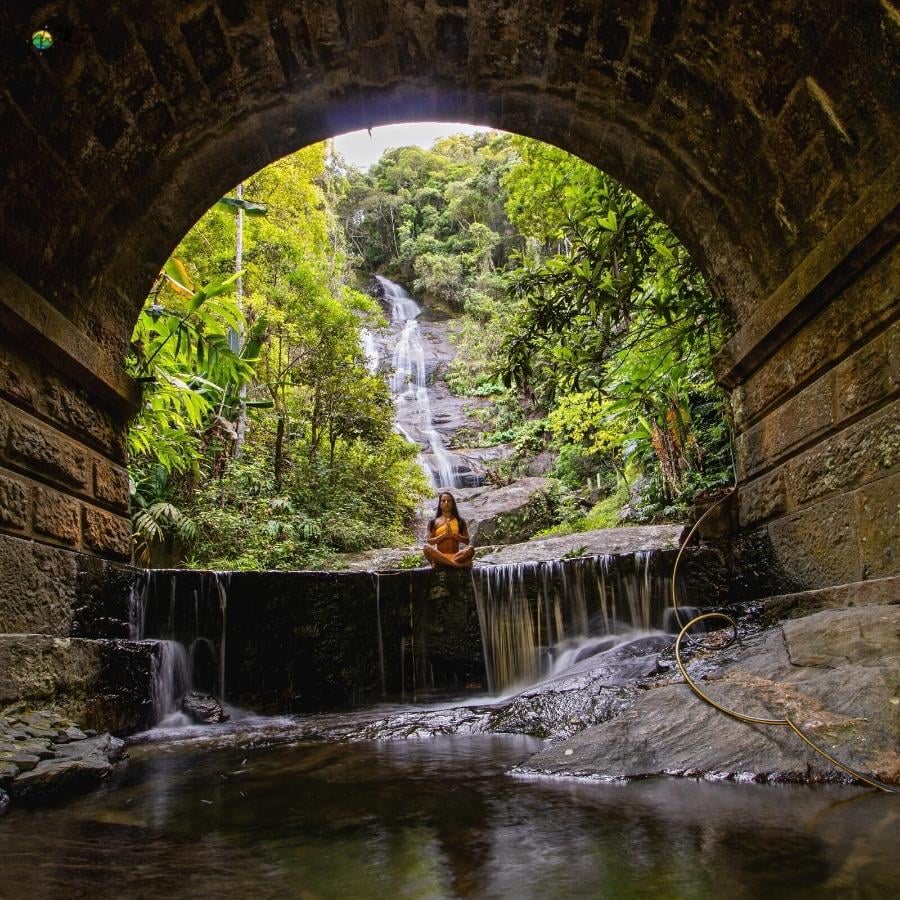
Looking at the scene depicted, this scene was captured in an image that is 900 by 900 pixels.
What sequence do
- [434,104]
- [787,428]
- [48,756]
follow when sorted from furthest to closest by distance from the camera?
[434,104] → [787,428] → [48,756]

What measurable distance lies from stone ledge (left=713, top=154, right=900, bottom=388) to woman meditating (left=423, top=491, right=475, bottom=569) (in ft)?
11.7

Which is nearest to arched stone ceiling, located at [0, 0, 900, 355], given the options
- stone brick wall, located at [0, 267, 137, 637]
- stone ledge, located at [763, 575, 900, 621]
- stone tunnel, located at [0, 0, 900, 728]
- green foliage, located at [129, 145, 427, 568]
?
stone tunnel, located at [0, 0, 900, 728]

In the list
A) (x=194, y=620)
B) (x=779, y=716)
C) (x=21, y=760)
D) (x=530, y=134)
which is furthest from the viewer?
(x=194, y=620)

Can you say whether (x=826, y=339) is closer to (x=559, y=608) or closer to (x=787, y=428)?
(x=787, y=428)

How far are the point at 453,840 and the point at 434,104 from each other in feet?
15.8

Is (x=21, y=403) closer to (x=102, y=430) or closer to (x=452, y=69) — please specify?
(x=102, y=430)

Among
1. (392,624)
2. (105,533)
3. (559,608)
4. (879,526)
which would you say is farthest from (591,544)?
(105,533)

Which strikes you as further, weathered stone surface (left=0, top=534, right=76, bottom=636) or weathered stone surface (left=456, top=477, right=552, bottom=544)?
weathered stone surface (left=456, top=477, right=552, bottom=544)

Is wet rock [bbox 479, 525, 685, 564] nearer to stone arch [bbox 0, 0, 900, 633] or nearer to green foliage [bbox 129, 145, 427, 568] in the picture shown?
green foliage [bbox 129, 145, 427, 568]

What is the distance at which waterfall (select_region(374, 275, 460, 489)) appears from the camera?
20.8 meters

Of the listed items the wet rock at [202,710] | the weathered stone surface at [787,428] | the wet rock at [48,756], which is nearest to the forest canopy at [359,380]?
the weathered stone surface at [787,428]

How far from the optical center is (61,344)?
3.77 meters

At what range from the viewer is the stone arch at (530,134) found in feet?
10.8

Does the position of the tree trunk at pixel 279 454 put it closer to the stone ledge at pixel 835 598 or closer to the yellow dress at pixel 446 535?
the yellow dress at pixel 446 535
